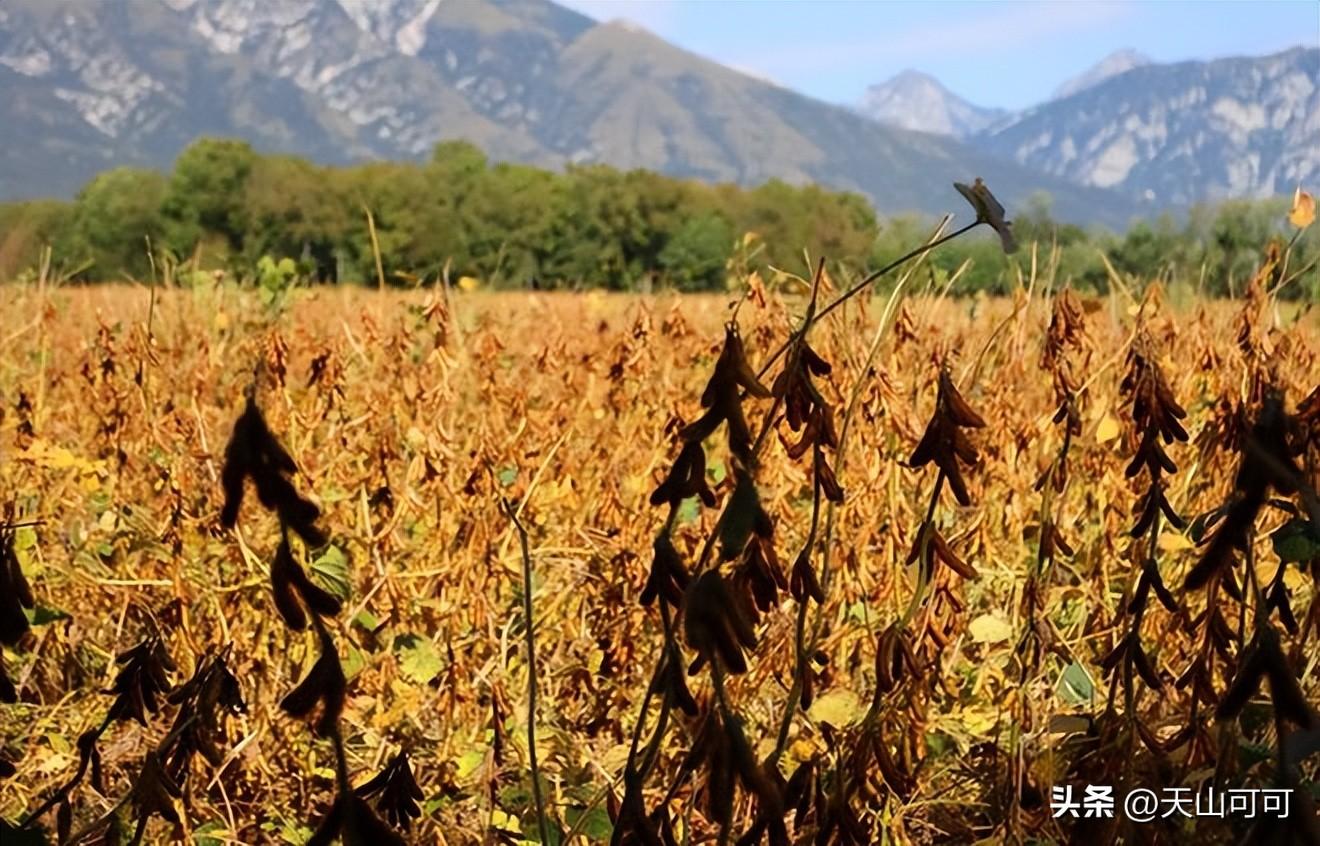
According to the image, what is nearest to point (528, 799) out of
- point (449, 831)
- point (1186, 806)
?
Result: point (449, 831)

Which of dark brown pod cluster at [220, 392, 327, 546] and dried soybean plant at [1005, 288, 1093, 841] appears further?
dried soybean plant at [1005, 288, 1093, 841]

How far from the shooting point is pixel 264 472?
0.56m

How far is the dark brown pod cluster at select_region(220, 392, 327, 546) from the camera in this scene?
1.82 feet

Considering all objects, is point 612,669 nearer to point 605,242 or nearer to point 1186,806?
point 1186,806

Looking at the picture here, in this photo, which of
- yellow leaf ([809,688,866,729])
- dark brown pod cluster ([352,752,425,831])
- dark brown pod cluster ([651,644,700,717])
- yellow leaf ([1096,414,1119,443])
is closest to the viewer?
Result: dark brown pod cluster ([651,644,700,717])

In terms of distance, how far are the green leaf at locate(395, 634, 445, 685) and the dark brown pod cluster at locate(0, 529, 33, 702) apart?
3.50 feet

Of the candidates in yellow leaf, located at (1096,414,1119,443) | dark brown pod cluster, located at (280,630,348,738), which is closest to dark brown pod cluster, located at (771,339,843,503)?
dark brown pod cluster, located at (280,630,348,738)

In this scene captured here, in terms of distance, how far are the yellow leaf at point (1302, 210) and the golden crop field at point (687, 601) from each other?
0.90 ft

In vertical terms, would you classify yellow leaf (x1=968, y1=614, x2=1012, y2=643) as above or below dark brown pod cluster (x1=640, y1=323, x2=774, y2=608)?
below

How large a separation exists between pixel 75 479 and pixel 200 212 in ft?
144

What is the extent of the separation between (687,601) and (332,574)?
1194 mm

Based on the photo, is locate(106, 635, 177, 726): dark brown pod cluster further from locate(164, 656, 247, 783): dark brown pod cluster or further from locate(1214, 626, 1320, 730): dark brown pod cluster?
locate(1214, 626, 1320, 730): dark brown pod cluster

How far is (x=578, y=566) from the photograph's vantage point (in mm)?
2113

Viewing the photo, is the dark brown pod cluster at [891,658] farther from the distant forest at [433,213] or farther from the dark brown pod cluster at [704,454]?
the distant forest at [433,213]
